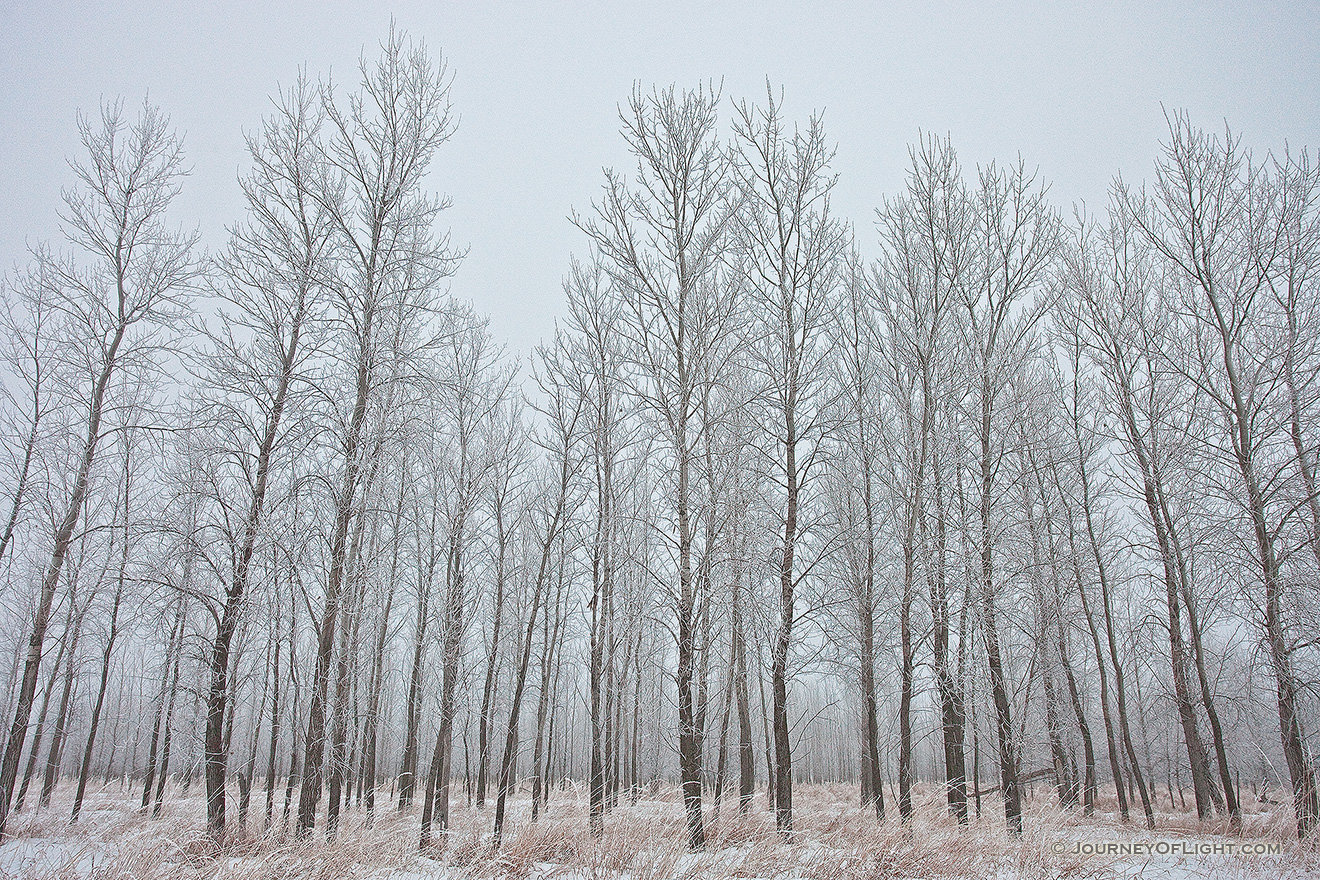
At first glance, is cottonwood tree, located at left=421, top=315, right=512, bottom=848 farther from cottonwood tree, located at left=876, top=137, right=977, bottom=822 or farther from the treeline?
cottonwood tree, located at left=876, top=137, right=977, bottom=822

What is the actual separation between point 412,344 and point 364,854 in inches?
235

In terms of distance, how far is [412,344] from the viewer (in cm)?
821

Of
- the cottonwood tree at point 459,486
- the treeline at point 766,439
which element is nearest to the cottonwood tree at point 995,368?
the treeline at point 766,439

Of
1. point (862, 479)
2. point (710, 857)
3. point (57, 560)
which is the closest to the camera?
point (710, 857)

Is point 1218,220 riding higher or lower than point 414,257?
higher

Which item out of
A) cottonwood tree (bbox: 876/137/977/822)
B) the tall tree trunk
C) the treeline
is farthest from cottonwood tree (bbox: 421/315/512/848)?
cottonwood tree (bbox: 876/137/977/822)

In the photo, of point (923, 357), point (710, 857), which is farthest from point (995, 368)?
point (710, 857)

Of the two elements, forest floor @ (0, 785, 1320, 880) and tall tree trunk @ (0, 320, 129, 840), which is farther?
tall tree trunk @ (0, 320, 129, 840)

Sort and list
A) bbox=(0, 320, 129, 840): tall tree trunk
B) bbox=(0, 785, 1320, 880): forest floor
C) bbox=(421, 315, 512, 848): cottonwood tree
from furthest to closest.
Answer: bbox=(421, 315, 512, 848): cottonwood tree → bbox=(0, 320, 129, 840): tall tree trunk → bbox=(0, 785, 1320, 880): forest floor

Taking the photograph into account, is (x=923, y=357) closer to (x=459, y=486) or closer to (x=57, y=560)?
(x=459, y=486)

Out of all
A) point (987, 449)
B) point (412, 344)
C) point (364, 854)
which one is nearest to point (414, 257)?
point (412, 344)

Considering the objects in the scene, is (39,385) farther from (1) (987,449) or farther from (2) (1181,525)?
(2) (1181,525)

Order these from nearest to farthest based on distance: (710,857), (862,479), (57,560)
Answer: (710,857), (57,560), (862,479)

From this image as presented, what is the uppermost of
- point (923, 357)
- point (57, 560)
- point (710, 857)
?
point (923, 357)
